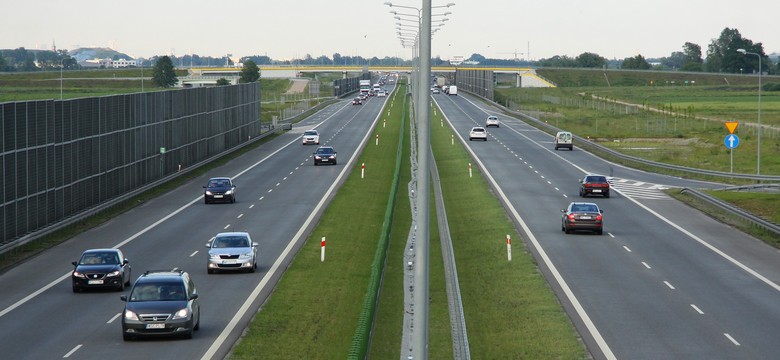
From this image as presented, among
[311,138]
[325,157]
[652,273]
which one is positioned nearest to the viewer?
[652,273]

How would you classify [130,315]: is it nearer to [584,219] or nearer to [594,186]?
[584,219]

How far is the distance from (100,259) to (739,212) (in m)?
30.7

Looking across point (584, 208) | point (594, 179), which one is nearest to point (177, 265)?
point (584, 208)

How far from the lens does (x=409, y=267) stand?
3556 cm

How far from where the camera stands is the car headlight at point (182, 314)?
2622 centimetres

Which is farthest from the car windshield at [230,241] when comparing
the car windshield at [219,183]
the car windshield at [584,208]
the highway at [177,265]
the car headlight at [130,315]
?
the car windshield at [219,183]

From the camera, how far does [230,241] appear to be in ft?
128

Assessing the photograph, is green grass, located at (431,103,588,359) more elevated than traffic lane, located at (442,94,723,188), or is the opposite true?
traffic lane, located at (442,94,723,188)

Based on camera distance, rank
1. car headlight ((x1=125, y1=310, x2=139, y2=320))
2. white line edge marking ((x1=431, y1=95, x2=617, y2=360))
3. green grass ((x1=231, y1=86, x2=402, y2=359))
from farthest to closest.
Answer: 1. white line edge marking ((x1=431, y1=95, x2=617, y2=360))
2. green grass ((x1=231, y1=86, x2=402, y2=359))
3. car headlight ((x1=125, y1=310, x2=139, y2=320))

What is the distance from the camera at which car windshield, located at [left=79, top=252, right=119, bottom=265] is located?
1359 inches

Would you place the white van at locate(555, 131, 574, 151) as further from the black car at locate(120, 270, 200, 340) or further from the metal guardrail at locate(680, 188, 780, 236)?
the black car at locate(120, 270, 200, 340)

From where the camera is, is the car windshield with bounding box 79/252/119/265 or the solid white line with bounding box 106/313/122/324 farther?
the car windshield with bounding box 79/252/119/265

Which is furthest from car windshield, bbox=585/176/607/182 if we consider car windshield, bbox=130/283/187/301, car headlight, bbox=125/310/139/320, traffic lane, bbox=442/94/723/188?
car headlight, bbox=125/310/139/320

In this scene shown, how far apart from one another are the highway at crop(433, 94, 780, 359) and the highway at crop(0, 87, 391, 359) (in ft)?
26.0
